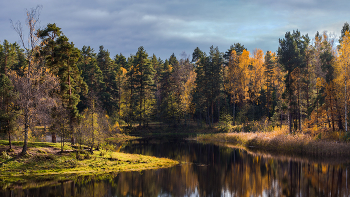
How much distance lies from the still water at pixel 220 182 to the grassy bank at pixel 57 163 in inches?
77.6

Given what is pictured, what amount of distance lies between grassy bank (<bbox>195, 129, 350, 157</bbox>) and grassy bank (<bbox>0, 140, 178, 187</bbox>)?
17.0 meters

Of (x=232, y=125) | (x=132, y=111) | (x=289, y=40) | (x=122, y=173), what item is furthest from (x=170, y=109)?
(x=122, y=173)

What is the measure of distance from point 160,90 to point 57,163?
6701 cm

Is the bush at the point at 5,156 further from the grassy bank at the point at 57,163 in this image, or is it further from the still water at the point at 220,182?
the still water at the point at 220,182

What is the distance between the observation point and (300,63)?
1688 inches

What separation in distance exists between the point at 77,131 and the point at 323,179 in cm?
2281

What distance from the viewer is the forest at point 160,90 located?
2410cm

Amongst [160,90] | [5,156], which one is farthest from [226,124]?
[5,156]

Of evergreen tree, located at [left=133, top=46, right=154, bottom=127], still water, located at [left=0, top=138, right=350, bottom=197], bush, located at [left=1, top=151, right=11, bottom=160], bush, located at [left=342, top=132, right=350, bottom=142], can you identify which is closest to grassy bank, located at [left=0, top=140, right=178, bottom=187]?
bush, located at [left=1, top=151, right=11, bottom=160]

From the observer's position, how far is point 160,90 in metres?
88.4

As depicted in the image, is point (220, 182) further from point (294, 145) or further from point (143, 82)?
point (143, 82)

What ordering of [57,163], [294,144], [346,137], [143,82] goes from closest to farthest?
[57,163]
[346,137]
[294,144]
[143,82]

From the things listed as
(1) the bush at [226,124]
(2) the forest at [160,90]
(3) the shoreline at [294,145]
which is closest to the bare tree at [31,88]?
(2) the forest at [160,90]

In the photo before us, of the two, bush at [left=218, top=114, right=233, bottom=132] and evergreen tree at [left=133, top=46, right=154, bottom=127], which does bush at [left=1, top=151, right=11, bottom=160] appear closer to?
bush at [left=218, top=114, right=233, bottom=132]
